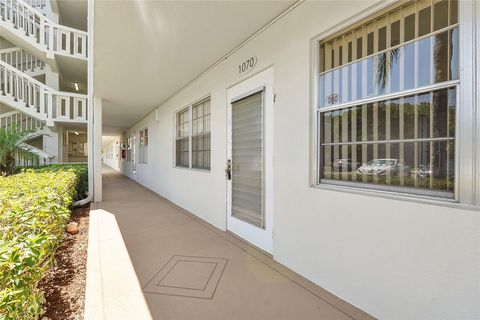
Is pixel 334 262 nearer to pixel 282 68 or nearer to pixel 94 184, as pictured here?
pixel 282 68

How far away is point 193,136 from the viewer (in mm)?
5055

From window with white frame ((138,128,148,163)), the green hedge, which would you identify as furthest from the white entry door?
window with white frame ((138,128,148,163))

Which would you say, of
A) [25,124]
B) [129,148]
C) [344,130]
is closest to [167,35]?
[344,130]

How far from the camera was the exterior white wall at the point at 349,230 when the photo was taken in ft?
4.65

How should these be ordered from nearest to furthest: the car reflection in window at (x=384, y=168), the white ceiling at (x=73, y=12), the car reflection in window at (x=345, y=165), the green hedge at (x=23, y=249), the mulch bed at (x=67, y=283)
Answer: the green hedge at (x=23, y=249), the car reflection in window at (x=384, y=168), the mulch bed at (x=67, y=283), the car reflection in window at (x=345, y=165), the white ceiling at (x=73, y=12)

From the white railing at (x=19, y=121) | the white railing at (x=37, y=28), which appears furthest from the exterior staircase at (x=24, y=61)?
the white railing at (x=19, y=121)

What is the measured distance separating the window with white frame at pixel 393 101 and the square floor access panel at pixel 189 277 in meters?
1.48

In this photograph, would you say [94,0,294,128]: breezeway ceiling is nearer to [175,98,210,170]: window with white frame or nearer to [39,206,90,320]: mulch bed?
[175,98,210,170]: window with white frame

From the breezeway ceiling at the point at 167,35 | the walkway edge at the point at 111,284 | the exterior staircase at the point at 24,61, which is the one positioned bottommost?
the walkway edge at the point at 111,284

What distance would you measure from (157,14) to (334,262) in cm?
313

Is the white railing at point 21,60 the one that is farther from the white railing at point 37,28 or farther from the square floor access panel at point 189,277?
the square floor access panel at point 189,277

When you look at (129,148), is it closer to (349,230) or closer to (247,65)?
(247,65)

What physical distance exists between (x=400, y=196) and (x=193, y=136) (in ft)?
13.3

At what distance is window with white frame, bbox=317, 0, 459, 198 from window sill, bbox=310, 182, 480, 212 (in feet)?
0.17
